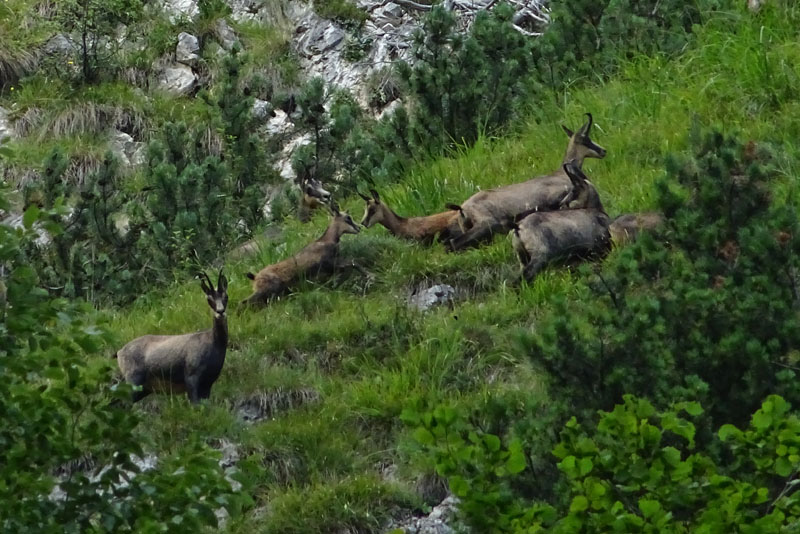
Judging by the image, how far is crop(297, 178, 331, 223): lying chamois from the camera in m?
13.4

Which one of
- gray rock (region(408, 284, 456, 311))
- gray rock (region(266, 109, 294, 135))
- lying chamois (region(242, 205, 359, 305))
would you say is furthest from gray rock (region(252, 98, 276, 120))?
→ gray rock (region(408, 284, 456, 311))

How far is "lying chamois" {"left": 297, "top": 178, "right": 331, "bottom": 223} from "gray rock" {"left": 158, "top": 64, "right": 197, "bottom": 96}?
20.0ft

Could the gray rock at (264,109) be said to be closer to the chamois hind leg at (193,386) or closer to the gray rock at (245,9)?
the gray rock at (245,9)

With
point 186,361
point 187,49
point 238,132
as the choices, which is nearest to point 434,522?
point 186,361

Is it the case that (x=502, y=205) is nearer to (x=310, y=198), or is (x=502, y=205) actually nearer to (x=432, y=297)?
(x=432, y=297)

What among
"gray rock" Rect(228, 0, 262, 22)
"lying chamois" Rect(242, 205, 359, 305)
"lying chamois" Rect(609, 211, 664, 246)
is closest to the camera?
"lying chamois" Rect(609, 211, 664, 246)

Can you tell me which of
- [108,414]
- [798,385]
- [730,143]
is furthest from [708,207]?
[108,414]

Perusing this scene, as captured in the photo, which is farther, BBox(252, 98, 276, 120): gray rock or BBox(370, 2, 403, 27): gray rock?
BBox(370, 2, 403, 27): gray rock

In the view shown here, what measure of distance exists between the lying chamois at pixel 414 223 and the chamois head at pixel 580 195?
3.03 feet

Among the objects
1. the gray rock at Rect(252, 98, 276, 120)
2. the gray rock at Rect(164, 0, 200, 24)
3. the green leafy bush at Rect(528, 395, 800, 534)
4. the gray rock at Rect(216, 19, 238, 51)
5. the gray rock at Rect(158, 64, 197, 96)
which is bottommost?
the gray rock at Rect(158, 64, 197, 96)

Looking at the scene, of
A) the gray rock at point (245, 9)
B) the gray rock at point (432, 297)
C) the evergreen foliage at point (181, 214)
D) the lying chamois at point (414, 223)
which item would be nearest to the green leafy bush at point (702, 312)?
the gray rock at point (432, 297)

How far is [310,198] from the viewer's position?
13.5m

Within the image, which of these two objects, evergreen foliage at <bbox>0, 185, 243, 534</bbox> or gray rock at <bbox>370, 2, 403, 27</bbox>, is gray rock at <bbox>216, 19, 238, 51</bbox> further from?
evergreen foliage at <bbox>0, 185, 243, 534</bbox>

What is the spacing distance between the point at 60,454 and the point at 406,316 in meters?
4.75
